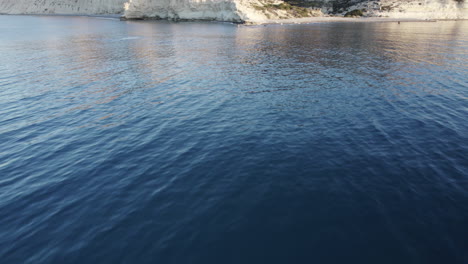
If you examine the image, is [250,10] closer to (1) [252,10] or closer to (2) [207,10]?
(1) [252,10]

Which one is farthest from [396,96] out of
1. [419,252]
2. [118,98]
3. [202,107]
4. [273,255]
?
[118,98]

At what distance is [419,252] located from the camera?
1103cm

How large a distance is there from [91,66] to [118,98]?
67.1ft

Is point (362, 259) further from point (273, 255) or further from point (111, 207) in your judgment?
point (111, 207)

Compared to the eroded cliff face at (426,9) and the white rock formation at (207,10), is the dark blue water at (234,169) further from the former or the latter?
the eroded cliff face at (426,9)

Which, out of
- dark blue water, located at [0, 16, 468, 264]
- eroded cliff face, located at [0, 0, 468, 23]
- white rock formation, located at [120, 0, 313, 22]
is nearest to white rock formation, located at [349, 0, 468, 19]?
eroded cliff face, located at [0, 0, 468, 23]

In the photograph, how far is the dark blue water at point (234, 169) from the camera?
461 inches

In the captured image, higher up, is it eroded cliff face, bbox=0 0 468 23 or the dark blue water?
eroded cliff face, bbox=0 0 468 23

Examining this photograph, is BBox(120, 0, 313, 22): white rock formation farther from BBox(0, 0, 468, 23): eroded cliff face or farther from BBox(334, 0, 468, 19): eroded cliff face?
BBox(334, 0, 468, 19): eroded cliff face

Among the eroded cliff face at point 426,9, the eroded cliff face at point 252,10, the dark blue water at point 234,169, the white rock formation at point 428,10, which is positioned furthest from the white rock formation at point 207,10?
the dark blue water at point 234,169

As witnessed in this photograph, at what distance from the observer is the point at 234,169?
1753 centimetres

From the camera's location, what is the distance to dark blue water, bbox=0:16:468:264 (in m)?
11.7

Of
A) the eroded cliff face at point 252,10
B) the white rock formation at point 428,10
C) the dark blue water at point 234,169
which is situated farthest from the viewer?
the white rock formation at point 428,10

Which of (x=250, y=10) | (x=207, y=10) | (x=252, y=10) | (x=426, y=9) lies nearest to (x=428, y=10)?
(x=426, y=9)
